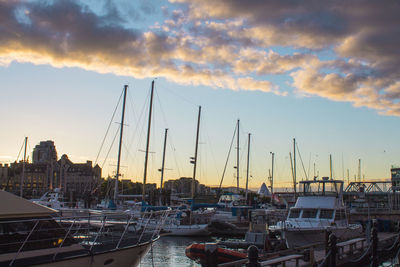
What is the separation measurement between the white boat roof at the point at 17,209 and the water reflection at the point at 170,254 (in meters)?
11.0

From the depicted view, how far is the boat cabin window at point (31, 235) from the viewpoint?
11055mm

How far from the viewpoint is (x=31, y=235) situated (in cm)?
1153

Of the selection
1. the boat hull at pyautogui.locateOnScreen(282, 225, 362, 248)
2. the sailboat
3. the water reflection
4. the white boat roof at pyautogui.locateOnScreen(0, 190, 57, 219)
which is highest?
the white boat roof at pyautogui.locateOnScreen(0, 190, 57, 219)

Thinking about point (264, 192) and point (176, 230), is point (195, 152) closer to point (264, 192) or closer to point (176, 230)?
point (176, 230)

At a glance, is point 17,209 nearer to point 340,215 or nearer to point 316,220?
point 316,220

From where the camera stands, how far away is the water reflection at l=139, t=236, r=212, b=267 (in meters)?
27.7

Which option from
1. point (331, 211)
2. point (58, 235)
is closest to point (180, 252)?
point (331, 211)

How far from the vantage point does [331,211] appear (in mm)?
31828

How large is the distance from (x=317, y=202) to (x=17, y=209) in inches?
1031

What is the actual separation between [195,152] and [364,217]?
25.3 meters

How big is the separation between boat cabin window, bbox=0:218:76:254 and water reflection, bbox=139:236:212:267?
10541 millimetres

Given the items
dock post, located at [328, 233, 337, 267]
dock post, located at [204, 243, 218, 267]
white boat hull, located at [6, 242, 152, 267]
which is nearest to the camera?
dock post, located at [204, 243, 218, 267]

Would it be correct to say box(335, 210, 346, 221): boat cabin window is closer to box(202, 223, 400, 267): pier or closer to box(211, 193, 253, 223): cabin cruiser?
box(202, 223, 400, 267): pier

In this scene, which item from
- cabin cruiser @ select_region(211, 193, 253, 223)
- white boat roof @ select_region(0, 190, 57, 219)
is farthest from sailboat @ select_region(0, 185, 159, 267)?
cabin cruiser @ select_region(211, 193, 253, 223)
